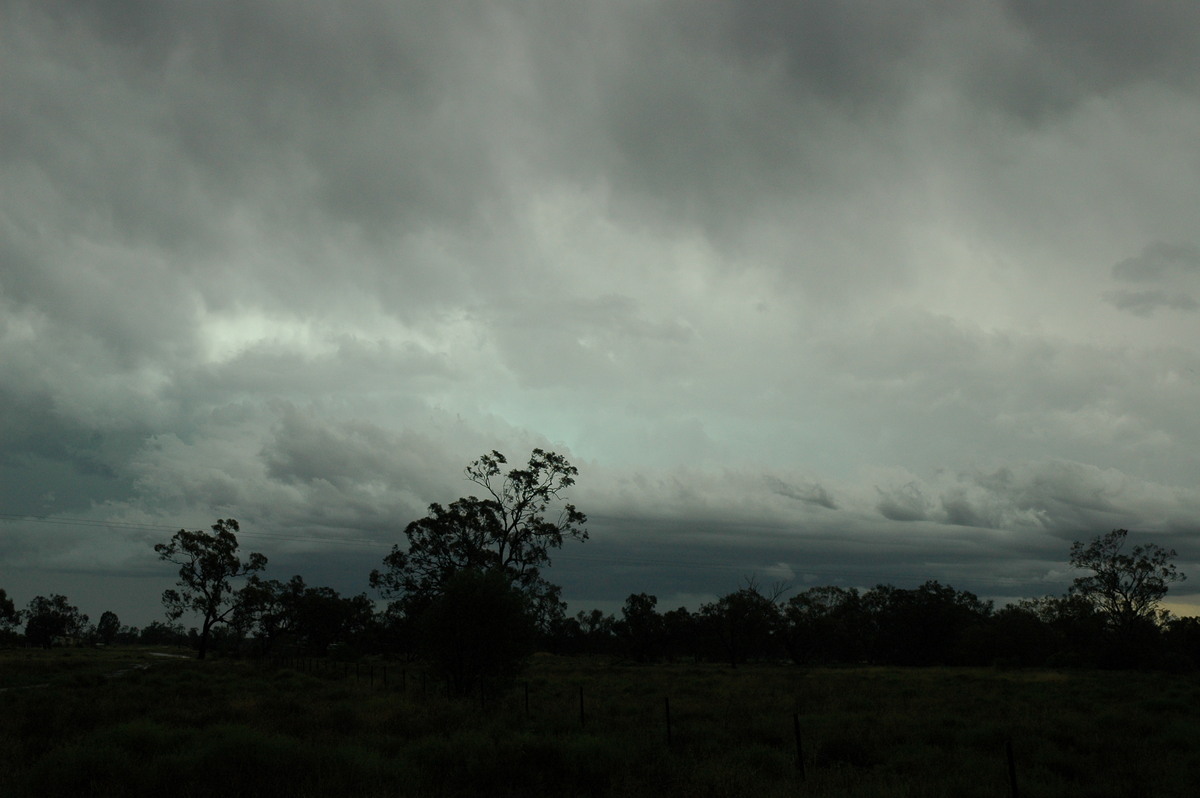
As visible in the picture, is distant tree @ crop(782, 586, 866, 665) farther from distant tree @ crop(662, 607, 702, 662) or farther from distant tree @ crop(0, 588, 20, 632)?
distant tree @ crop(0, 588, 20, 632)

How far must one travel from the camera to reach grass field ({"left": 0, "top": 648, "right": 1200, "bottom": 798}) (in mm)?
13828

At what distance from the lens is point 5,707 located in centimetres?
2473

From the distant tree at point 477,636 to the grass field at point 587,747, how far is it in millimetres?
1781

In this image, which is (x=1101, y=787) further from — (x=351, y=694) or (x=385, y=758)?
(x=351, y=694)

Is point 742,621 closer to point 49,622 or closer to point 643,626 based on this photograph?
point 643,626

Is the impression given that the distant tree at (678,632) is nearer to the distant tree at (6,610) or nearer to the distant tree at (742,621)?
the distant tree at (742,621)

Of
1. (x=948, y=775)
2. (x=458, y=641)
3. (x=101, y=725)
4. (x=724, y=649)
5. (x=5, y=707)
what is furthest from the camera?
(x=724, y=649)

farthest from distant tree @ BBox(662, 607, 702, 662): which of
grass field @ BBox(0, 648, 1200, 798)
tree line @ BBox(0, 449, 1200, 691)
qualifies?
grass field @ BBox(0, 648, 1200, 798)

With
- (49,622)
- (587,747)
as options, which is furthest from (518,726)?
(49,622)

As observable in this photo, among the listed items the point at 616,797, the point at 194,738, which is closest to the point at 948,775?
the point at 616,797

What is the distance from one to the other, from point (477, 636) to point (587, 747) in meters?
15.5

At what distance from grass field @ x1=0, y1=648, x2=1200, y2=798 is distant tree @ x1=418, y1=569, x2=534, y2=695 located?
178cm

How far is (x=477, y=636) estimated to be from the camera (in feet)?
101

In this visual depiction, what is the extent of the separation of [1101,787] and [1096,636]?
8852 centimetres
